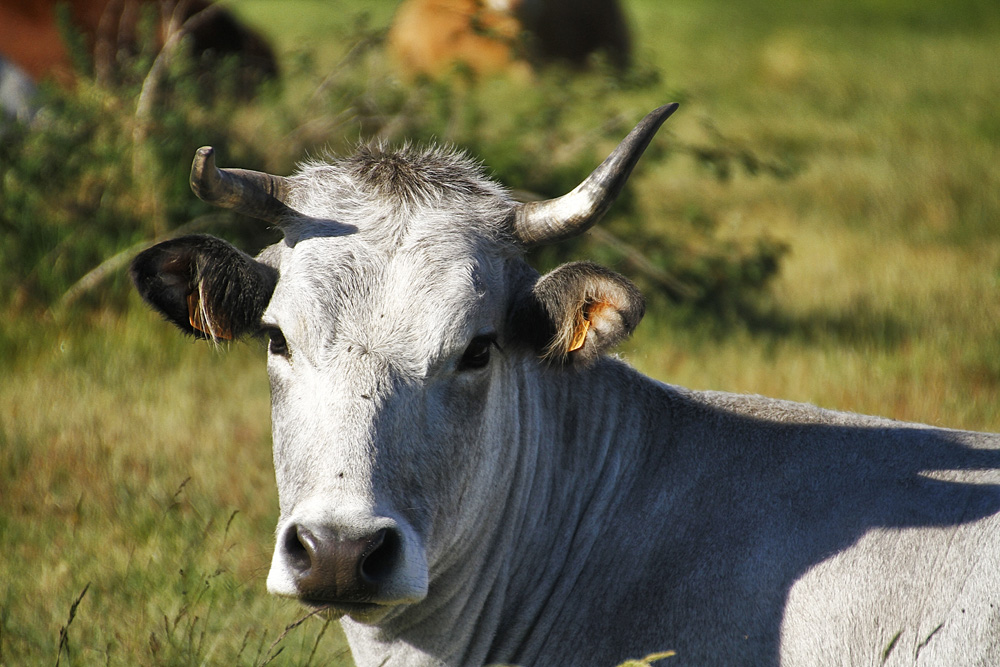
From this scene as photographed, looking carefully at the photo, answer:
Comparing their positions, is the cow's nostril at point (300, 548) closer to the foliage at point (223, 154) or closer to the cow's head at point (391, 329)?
the cow's head at point (391, 329)

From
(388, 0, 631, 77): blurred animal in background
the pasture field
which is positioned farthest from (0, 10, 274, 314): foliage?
(388, 0, 631, 77): blurred animal in background

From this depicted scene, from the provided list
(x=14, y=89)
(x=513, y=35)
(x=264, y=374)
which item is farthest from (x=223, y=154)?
(x=14, y=89)

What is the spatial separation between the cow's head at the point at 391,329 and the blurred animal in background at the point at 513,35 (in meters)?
Result: 4.66

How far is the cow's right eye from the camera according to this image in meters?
3.58

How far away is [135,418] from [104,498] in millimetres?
1034

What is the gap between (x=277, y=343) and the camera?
360 centimetres

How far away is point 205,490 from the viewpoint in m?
5.81

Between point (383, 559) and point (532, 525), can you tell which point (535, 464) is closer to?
point (532, 525)

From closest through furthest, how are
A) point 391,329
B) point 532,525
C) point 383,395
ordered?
point 383,395
point 391,329
point 532,525

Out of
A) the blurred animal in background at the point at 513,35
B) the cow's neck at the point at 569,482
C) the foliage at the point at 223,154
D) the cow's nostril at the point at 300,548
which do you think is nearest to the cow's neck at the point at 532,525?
the cow's neck at the point at 569,482

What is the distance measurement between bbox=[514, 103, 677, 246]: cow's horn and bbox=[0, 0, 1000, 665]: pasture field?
1253mm

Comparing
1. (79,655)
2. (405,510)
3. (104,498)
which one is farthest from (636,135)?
(104,498)

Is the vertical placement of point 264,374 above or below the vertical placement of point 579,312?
below

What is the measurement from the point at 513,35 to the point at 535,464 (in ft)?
17.8
